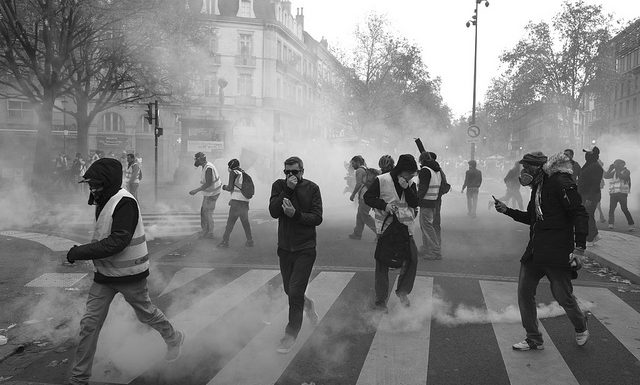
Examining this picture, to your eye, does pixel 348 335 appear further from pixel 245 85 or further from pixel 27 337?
pixel 245 85

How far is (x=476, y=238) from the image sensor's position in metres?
11.2

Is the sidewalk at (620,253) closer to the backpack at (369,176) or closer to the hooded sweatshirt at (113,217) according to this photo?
the backpack at (369,176)

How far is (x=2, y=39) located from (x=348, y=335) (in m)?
14.0

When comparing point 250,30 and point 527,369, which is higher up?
point 250,30

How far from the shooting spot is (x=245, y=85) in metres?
41.6

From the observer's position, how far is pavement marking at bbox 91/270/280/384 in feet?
12.9

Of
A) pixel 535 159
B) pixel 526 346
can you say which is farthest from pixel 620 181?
pixel 526 346

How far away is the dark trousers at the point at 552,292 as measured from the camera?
4.34 meters

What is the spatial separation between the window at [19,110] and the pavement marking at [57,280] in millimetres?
34527

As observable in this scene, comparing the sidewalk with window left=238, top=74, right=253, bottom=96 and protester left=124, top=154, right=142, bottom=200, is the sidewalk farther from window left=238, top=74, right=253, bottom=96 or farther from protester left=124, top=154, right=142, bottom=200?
window left=238, top=74, right=253, bottom=96

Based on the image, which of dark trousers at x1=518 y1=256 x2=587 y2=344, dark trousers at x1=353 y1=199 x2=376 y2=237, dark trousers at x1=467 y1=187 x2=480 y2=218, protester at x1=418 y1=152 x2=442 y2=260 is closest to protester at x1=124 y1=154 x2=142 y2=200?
dark trousers at x1=353 y1=199 x2=376 y2=237

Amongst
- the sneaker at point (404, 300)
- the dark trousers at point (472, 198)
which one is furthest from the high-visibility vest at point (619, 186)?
the sneaker at point (404, 300)

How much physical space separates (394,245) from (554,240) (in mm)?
1567

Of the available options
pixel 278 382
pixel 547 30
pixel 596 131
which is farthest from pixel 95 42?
pixel 596 131
